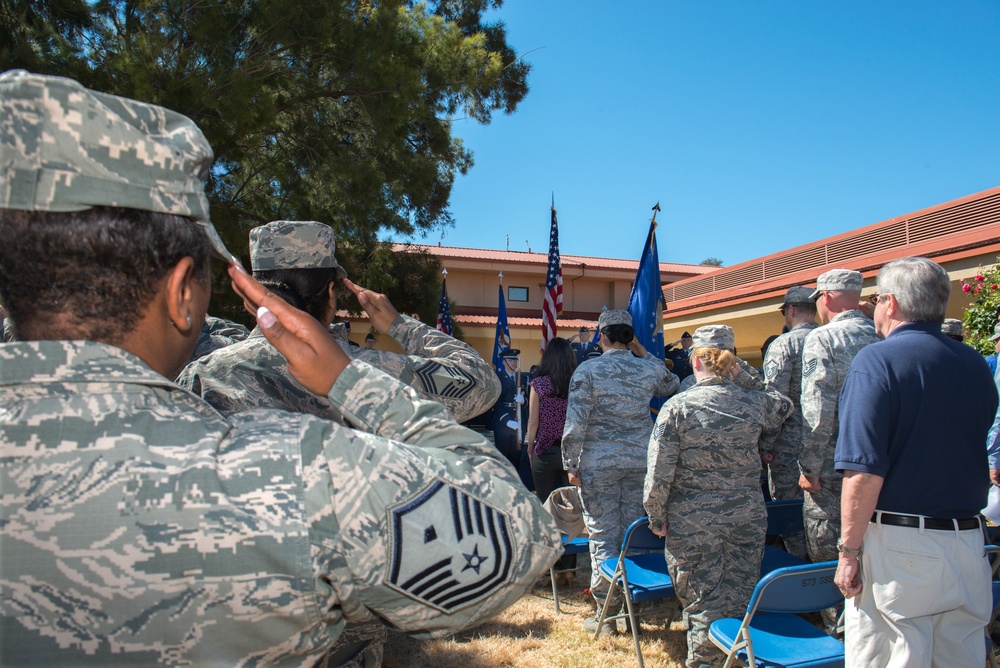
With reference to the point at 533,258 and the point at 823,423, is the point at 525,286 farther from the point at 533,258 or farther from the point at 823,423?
the point at 823,423

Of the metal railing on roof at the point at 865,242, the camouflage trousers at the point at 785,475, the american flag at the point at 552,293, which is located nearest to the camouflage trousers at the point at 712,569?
the camouflage trousers at the point at 785,475

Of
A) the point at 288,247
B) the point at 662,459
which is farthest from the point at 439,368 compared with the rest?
the point at 662,459

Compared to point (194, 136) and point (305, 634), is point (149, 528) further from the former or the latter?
point (194, 136)

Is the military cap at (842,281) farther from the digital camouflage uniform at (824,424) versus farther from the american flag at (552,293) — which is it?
the american flag at (552,293)

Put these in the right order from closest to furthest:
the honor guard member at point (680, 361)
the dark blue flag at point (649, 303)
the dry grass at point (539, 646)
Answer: the dry grass at point (539, 646) → the dark blue flag at point (649, 303) → the honor guard member at point (680, 361)

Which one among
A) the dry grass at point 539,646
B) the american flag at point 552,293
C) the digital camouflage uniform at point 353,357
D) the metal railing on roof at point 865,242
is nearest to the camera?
the digital camouflage uniform at point 353,357

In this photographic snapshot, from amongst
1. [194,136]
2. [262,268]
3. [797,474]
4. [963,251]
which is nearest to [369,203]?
[797,474]

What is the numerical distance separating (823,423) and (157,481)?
145 inches

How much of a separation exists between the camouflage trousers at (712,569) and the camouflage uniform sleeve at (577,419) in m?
1.08

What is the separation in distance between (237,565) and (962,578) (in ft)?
8.53

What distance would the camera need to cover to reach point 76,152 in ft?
2.77

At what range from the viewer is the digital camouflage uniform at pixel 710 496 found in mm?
3484

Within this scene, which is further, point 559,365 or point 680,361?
point 680,361

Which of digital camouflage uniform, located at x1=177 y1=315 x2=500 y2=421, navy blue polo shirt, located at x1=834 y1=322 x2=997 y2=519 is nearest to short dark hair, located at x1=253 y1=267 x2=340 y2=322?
digital camouflage uniform, located at x1=177 y1=315 x2=500 y2=421
